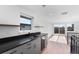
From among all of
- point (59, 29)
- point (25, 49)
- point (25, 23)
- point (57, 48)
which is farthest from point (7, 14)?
point (59, 29)

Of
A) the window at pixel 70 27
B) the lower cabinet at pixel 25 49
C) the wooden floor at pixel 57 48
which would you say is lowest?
the wooden floor at pixel 57 48

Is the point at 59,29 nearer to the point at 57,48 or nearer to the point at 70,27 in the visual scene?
the point at 70,27

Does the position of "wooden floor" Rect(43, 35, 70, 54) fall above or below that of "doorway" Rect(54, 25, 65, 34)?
below

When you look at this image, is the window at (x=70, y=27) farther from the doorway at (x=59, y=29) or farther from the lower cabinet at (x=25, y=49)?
the lower cabinet at (x=25, y=49)

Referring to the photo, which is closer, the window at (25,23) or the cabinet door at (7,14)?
the cabinet door at (7,14)

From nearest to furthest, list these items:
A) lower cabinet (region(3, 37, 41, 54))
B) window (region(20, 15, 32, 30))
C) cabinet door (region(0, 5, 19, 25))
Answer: lower cabinet (region(3, 37, 41, 54)) < cabinet door (region(0, 5, 19, 25)) < window (region(20, 15, 32, 30))

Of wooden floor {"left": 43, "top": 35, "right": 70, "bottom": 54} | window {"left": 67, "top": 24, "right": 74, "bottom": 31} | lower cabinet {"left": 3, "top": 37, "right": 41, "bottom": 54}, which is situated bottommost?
wooden floor {"left": 43, "top": 35, "right": 70, "bottom": 54}

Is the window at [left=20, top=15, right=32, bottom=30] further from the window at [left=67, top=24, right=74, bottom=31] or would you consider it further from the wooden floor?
the window at [left=67, top=24, right=74, bottom=31]

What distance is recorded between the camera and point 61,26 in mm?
14984

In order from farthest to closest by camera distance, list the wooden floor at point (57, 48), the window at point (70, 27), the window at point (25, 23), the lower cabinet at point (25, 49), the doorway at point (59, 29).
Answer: the doorway at point (59, 29)
the window at point (70, 27)
the wooden floor at point (57, 48)
the window at point (25, 23)
the lower cabinet at point (25, 49)

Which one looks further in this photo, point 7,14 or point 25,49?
point 7,14

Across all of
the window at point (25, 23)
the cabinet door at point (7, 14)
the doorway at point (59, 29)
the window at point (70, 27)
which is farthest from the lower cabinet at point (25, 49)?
the doorway at point (59, 29)

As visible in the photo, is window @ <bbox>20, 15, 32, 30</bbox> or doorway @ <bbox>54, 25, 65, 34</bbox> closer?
window @ <bbox>20, 15, 32, 30</bbox>

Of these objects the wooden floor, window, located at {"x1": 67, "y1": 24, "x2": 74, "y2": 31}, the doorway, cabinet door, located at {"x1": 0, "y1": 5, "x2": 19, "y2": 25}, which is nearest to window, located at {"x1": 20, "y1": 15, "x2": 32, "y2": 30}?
cabinet door, located at {"x1": 0, "y1": 5, "x2": 19, "y2": 25}
